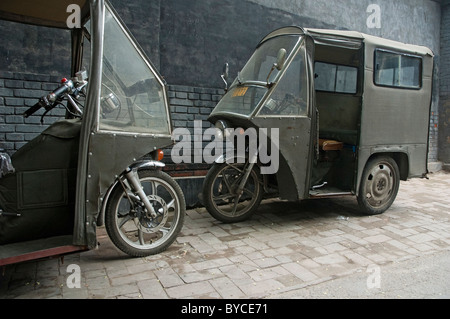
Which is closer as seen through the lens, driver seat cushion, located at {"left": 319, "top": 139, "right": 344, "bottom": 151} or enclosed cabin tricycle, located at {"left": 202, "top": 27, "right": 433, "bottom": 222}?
enclosed cabin tricycle, located at {"left": 202, "top": 27, "right": 433, "bottom": 222}

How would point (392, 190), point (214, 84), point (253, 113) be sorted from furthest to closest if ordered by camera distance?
point (214, 84), point (392, 190), point (253, 113)

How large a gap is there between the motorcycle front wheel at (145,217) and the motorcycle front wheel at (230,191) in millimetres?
849

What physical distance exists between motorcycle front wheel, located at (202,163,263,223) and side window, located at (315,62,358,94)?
205cm

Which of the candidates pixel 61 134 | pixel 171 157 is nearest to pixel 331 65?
pixel 171 157

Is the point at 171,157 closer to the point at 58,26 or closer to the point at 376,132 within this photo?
the point at 58,26

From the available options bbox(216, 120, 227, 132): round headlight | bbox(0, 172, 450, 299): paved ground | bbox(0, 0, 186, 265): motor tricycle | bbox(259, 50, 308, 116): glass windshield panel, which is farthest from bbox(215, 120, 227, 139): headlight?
bbox(0, 172, 450, 299): paved ground

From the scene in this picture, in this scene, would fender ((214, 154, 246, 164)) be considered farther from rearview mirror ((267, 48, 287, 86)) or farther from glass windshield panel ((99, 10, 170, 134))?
rearview mirror ((267, 48, 287, 86))

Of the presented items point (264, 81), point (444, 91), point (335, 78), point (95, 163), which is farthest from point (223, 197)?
point (444, 91)

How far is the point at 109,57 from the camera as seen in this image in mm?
3311

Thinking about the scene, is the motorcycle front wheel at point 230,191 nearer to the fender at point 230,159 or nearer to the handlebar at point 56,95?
the fender at point 230,159

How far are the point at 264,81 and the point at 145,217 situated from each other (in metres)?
2.43

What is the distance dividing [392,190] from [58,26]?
530 cm

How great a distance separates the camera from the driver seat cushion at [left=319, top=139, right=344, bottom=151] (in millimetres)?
5117

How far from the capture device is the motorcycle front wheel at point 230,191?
185 inches
